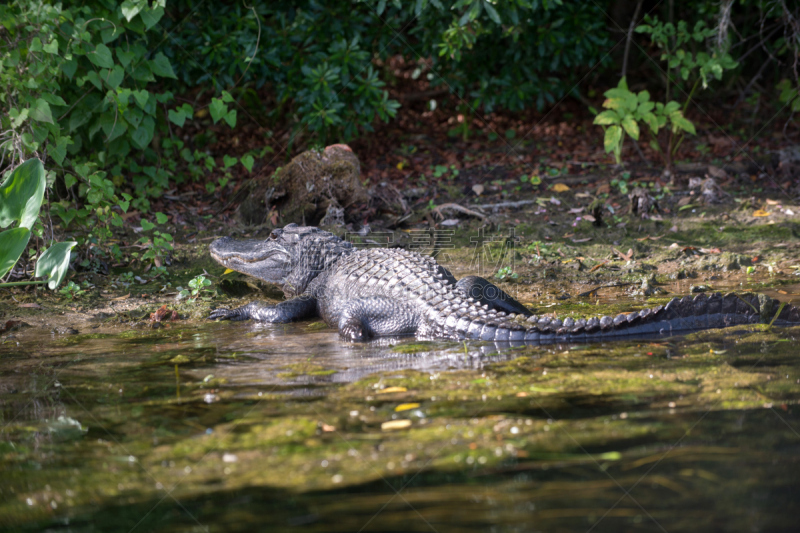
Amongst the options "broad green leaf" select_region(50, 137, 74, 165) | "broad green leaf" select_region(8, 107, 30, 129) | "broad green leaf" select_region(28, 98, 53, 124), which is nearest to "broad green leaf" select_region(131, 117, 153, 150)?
"broad green leaf" select_region(50, 137, 74, 165)

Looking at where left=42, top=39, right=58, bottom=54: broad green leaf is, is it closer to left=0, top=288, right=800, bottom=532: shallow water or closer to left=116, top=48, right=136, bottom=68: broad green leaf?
left=116, top=48, right=136, bottom=68: broad green leaf

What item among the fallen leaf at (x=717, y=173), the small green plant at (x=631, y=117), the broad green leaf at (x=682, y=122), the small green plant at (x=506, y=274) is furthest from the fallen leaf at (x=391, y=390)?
the fallen leaf at (x=717, y=173)

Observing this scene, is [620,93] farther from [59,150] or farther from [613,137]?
[59,150]

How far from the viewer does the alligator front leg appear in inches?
202

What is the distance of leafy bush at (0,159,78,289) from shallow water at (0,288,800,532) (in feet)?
2.05

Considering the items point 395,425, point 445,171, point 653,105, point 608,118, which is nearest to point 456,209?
point 445,171

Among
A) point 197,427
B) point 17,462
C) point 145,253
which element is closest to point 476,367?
point 197,427

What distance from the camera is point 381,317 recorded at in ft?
15.1

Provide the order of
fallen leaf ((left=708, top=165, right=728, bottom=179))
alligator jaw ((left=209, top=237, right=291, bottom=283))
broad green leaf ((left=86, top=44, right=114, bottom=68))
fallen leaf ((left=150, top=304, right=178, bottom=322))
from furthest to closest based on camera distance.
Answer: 1. fallen leaf ((left=708, top=165, right=728, bottom=179))
2. alligator jaw ((left=209, top=237, right=291, bottom=283))
3. broad green leaf ((left=86, top=44, right=114, bottom=68))
4. fallen leaf ((left=150, top=304, right=178, bottom=322))

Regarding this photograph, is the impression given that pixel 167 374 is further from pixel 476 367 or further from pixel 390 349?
pixel 476 367

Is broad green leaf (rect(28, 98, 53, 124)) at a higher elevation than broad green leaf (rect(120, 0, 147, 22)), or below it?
below

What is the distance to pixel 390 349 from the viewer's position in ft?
13.3

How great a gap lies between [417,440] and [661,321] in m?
2.22

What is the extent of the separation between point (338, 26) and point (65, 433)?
255 inches
